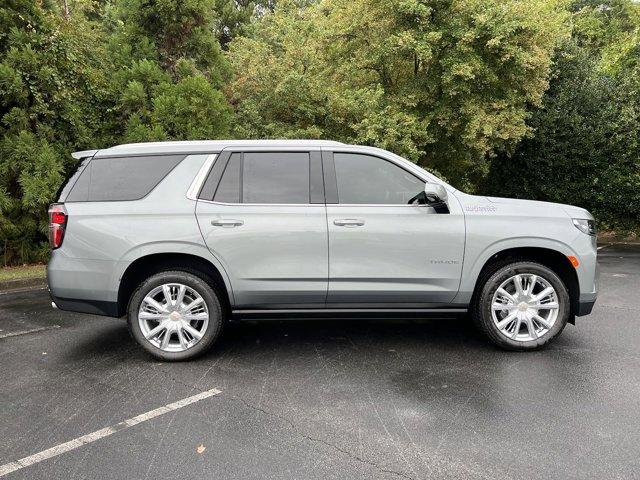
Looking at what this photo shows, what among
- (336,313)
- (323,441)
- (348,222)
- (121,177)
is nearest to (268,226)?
(348,222)

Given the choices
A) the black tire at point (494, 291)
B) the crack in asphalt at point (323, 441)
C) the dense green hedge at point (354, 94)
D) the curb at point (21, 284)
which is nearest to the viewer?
the crack in asphalt at point (323, 441)

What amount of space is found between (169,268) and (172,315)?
0.42 meters

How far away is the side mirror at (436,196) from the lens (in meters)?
4.15

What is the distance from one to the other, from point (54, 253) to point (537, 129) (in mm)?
12557

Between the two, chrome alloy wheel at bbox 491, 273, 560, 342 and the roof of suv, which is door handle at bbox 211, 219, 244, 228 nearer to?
the roof of suv

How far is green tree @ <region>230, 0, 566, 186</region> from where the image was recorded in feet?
34.4

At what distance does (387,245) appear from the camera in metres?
4.23

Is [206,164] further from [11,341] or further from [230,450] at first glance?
[11,341]

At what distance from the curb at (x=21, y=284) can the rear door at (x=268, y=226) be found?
489cm

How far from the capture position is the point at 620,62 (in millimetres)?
14773

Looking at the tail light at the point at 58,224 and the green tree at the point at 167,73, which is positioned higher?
the green tree at the point at 167,73

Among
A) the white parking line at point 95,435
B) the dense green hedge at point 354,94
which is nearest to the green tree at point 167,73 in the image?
the dense green hedge at point 354,94

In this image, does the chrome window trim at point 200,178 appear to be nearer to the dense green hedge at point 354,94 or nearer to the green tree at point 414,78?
the dense green hedge at point 354,94

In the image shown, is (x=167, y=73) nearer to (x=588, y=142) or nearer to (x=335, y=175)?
(x=335, y=175)
